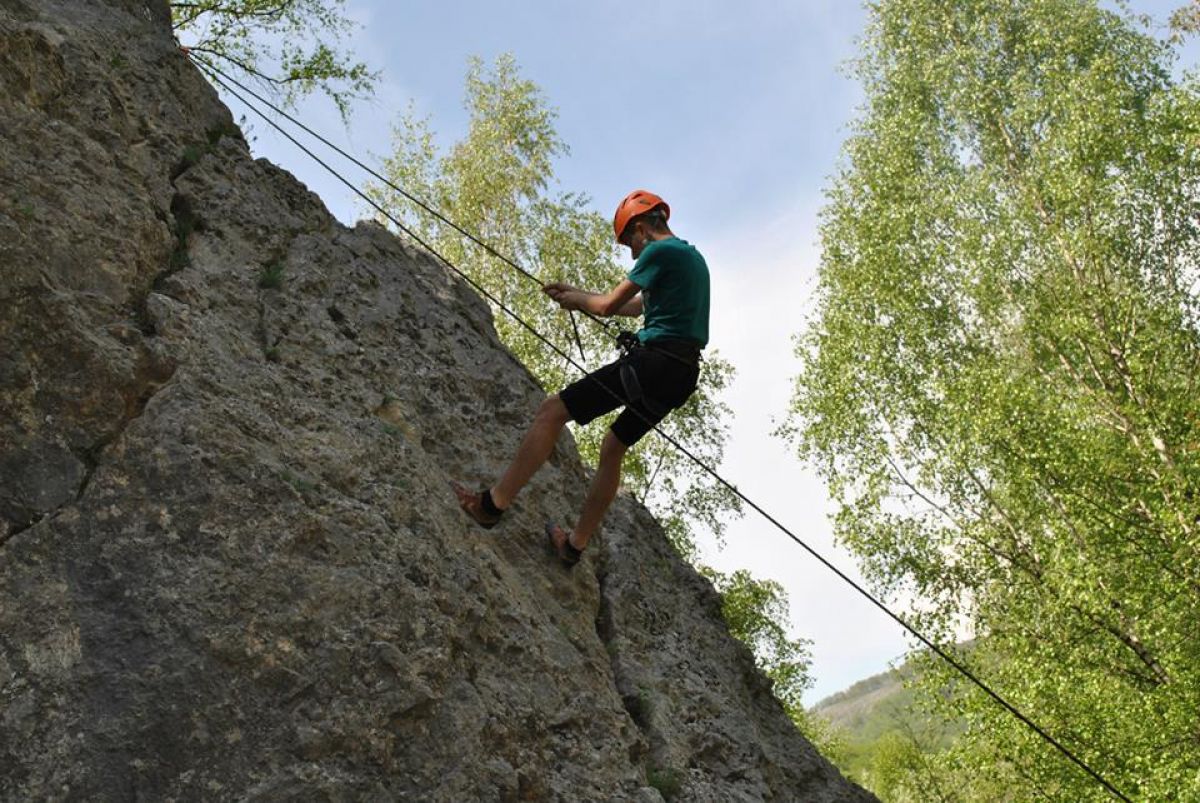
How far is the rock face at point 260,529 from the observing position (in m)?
3.75

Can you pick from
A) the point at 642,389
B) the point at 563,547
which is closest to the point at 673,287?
the point at 642,389

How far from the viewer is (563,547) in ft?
19.9

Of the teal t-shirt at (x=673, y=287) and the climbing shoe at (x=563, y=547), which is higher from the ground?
the teal t-shirt at (x=673, y=287)

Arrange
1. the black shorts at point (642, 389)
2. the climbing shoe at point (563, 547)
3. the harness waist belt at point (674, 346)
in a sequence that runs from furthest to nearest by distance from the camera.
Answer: the climbing shoe at point (563, 547) → the harness waist belt at point (674, 346) → the black shorts at point (642, 389)

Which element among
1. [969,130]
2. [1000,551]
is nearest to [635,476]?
[1000,551]

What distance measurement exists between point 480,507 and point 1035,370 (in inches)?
574

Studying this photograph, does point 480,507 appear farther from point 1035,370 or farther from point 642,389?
point 1035,370

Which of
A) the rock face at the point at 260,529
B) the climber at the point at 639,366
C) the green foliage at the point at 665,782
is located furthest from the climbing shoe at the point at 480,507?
the green foliage at the point at 665,782

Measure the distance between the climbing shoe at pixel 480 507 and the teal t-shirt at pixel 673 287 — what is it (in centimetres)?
133

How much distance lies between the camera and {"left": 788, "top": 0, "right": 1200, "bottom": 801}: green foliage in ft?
43.3

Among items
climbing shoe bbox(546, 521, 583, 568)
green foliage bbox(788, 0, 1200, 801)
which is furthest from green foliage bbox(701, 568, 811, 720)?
climbing shoe bbox(546, 521, 583, 568)

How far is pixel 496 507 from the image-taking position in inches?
222

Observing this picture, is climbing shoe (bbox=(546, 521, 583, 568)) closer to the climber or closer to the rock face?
the climber

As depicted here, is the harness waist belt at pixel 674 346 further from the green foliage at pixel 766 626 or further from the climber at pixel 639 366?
the green foliage at pixel 766 626
